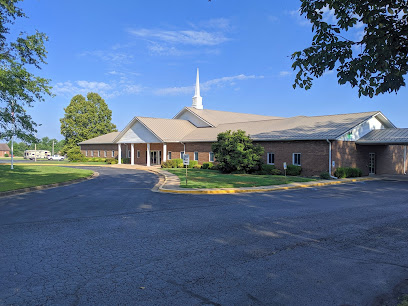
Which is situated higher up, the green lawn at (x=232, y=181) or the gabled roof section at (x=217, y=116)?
the gabled roof section at (x=217, y=116)

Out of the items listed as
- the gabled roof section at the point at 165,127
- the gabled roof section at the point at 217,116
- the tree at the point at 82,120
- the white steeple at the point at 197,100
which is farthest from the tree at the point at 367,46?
the tree at the point at 82,120

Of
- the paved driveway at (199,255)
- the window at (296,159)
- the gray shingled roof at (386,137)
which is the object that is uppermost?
the gray shingled roof at (386,137)

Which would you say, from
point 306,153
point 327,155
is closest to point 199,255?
point 327,155

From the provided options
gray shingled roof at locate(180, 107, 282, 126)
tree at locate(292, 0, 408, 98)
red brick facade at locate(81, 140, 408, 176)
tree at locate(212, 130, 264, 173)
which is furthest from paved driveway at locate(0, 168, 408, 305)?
gray shingled roof at locate(180, 107, 282, 126)

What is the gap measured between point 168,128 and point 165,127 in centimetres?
41

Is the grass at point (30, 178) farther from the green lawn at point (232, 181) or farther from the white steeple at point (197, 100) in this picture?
the white steeple at point (197, 100)

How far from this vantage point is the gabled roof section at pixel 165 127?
123 feet

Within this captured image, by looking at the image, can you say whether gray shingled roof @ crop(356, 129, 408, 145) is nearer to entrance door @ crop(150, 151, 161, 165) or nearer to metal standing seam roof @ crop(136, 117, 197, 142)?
metal standing seam roof @ crop(136, 117, 197, 142)

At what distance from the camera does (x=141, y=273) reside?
4.86 metres

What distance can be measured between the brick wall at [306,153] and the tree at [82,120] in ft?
155

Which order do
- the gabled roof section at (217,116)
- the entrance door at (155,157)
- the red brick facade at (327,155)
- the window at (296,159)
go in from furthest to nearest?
the gabled roof section at (217,116) → the entrance door at (155,157) → the window at (296,159) → the red brick facade at (327,155)

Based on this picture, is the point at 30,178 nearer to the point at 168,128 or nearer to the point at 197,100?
the point at 168,128

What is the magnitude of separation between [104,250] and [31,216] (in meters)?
4.51

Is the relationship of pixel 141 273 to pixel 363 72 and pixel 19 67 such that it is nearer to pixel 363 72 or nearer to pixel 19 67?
pixel 363 72
